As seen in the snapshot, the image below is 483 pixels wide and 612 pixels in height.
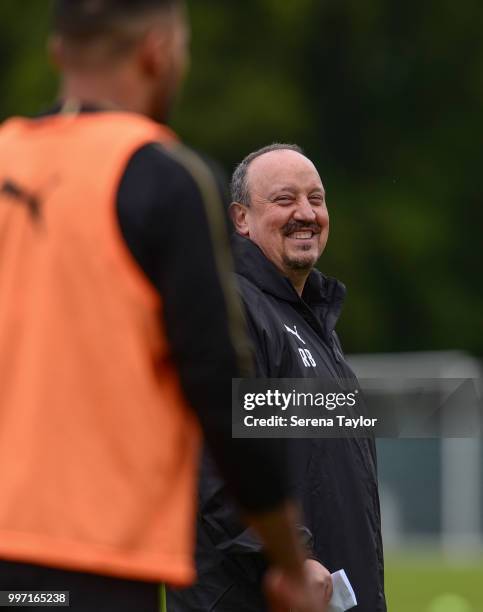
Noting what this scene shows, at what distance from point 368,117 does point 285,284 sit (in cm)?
2508

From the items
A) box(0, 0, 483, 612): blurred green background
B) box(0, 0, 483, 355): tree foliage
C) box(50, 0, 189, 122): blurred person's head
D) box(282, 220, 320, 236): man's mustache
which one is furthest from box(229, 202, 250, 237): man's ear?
box(0, 0, 483, 355): tree foliage

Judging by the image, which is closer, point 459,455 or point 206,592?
point 206,592

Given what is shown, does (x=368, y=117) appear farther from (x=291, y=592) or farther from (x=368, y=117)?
(x=291, y=592)

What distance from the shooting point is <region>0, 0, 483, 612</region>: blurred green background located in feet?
91.9

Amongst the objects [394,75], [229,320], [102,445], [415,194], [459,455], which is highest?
[394,75]

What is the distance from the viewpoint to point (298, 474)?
16.0 feet

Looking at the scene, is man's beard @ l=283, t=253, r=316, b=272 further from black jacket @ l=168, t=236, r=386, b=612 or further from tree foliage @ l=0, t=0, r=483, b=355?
tree foliage @ l=0, t=0, r=483, b=355

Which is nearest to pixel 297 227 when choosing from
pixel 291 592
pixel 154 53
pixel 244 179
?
pixel 244 179

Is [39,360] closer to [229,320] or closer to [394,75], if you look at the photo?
[229,320]

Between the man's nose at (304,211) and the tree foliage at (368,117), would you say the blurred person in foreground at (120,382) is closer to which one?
the man's nose at (304,211)

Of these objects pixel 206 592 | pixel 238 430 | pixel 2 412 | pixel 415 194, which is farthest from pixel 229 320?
pixel 415 194

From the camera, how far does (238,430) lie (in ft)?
9.73

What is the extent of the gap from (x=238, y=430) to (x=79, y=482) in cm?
29

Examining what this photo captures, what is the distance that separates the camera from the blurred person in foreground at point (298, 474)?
15.9 feet
